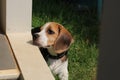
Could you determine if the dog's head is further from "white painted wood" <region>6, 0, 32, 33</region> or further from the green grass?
the green grass

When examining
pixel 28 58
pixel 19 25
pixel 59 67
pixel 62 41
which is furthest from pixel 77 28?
pixel 28 58

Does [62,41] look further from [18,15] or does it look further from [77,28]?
[77,28]

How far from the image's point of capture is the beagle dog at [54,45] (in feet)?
10.4

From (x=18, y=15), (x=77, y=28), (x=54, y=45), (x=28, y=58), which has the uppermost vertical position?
(x=18, y=15)

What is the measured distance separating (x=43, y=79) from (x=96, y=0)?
3.46 m

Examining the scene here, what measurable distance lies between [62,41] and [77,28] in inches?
48.1

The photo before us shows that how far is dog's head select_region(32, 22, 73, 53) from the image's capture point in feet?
10.4

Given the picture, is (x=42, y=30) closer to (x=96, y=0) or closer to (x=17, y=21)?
(x=17, y=21)

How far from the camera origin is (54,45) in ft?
10.6

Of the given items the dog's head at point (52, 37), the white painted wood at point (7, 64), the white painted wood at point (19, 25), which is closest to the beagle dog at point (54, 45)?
the dog's head at point (52, 37)

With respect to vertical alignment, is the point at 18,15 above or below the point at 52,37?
above

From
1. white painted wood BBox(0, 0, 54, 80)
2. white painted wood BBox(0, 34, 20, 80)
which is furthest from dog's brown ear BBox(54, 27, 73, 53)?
white painted wood BBox(0, 34, 20, 80)

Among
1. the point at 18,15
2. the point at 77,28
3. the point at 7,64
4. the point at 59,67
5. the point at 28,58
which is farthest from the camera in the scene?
the point at 77,28

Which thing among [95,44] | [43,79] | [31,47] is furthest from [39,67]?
[95,44]
